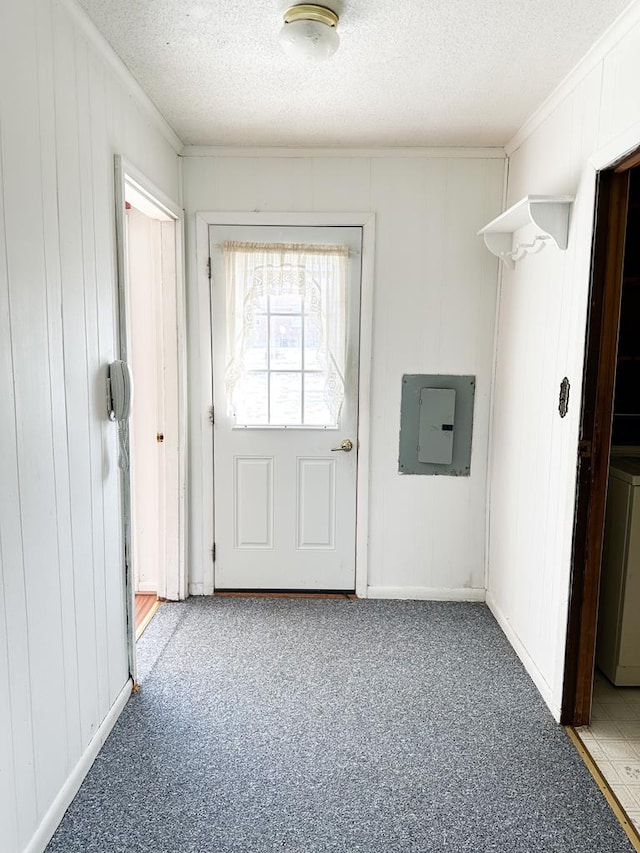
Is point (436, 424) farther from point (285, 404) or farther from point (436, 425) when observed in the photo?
point (285, 404)

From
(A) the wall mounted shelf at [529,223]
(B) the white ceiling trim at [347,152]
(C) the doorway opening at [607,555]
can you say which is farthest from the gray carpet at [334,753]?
(B) the white ceiling trim at [347,152]

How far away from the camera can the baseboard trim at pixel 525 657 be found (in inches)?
94.7

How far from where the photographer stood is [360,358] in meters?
3.30

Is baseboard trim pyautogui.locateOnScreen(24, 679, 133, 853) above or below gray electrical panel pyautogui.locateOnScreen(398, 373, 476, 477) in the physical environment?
below

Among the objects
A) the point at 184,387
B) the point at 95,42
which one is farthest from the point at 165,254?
the point at 95,42

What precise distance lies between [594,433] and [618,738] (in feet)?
3.77

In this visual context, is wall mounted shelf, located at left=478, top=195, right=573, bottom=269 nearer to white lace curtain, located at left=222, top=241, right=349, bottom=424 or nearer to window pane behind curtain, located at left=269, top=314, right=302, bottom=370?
white lace curtain, located at left=222, top=241, right=349, bottom=424

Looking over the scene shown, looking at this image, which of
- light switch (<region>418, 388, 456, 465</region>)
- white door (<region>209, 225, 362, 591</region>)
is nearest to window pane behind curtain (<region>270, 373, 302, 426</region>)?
white door (<region>209, 225, 362, 591</region>)

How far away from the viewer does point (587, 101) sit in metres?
2.16

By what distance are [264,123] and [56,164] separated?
1.36 m

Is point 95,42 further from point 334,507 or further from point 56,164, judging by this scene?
point 334,507

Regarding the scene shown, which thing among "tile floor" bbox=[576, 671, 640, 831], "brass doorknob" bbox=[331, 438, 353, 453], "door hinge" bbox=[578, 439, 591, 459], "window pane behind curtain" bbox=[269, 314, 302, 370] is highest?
"window pane behind curtain" bbox=[269, 314, 302, 370]

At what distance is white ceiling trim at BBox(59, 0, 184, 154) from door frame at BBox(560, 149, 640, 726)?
5.78 feet

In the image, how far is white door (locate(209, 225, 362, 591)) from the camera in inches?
127
